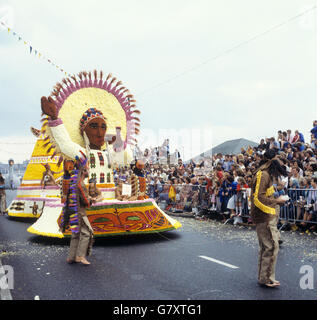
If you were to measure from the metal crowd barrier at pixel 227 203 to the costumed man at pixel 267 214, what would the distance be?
4.81 meters

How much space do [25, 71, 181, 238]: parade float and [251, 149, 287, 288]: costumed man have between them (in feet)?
11.8

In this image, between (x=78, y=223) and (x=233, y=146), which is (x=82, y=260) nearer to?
(x=78, y=223)

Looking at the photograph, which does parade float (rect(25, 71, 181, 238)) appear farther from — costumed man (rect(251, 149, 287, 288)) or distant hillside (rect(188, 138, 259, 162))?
distant hillside (rect(188, 138, 259, 162))

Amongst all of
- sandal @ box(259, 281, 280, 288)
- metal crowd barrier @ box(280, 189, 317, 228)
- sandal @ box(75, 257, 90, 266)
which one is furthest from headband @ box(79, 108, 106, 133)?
sandal @ box(259, 281, 280, 288)

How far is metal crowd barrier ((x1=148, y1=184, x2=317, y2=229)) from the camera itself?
9.54 metres

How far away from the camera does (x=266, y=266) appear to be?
486 centimetres

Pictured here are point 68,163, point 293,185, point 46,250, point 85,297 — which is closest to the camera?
point 85,297

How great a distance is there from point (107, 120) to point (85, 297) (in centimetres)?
571

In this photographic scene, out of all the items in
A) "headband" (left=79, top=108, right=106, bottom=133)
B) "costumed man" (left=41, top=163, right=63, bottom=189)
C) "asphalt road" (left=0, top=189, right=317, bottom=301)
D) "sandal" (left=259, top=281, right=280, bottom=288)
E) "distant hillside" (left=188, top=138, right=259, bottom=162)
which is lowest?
"asphalt road" (left=0, top=189, right=317, bottom=301)

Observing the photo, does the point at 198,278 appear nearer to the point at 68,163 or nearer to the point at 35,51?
the point at 68,163

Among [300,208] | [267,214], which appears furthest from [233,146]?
[267,214]

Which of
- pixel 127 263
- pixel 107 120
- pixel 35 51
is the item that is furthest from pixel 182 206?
pixel 127 263

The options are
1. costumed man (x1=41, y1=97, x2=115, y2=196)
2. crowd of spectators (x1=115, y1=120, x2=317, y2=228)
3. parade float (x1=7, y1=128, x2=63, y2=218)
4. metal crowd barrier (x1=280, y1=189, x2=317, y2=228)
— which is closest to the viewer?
costumed man (x1=41, y1=97, x2=115, y2=196)
